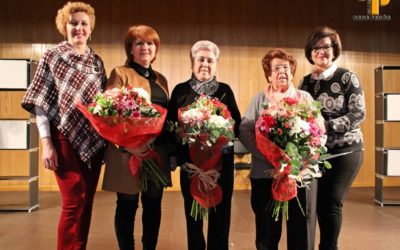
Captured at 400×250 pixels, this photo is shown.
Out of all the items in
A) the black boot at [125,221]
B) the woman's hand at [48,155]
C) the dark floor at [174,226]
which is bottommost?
the dark floor at [174,226]

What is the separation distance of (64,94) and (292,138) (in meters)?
1.25

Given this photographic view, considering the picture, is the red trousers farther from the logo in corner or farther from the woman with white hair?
the logo in corner

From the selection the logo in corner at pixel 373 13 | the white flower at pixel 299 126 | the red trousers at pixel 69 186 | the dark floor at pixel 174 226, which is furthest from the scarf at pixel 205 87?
the logo in corner at pixel 373 13

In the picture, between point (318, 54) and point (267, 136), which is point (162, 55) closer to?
point (318, 54)

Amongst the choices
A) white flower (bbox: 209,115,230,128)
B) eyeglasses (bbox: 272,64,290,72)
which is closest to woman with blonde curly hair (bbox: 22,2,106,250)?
white flower (bbox: 209,115,230,128)

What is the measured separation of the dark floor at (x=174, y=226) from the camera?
3.32 metres

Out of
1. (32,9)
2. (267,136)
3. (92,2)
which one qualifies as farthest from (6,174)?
(267,136)

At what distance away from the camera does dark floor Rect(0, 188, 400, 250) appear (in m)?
3.32

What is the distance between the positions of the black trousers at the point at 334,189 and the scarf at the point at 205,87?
85 cm

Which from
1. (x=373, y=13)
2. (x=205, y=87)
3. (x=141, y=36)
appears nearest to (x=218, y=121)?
(x=205, y=87)

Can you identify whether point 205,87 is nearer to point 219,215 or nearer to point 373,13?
point 219,215

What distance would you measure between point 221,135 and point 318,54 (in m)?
0.91

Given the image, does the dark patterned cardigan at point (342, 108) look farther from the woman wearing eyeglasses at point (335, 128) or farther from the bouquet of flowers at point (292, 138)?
the bouquet of flowers at point (292, 138)

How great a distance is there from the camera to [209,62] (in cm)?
233
